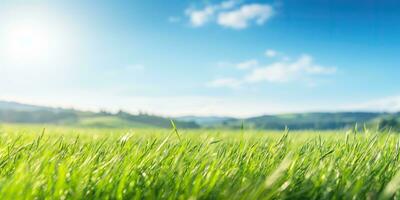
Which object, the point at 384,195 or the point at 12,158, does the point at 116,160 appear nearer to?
the point at 12,158

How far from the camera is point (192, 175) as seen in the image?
2014mm

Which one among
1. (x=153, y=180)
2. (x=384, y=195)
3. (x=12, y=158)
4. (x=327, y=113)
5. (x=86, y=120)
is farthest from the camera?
(x=327, y=113)

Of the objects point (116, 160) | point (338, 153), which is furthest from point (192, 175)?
point (338, 153)

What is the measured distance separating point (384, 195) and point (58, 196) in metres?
1.13

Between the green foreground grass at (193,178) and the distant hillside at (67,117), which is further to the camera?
the distant hillside at (67,117)

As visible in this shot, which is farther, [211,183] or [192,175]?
[192,175]

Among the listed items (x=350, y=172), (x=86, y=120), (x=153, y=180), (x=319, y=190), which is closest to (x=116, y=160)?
(x=153, y=180)

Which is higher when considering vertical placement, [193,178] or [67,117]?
[67,117]

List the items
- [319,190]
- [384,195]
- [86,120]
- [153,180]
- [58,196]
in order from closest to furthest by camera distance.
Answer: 1. [384,195]
2. [58,196]
3. [319,190]
4. [153,180]
5. [86,120]

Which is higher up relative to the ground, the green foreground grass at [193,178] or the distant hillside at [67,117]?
the distant hillside at [67,117]

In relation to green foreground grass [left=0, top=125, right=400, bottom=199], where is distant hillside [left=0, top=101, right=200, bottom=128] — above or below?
above

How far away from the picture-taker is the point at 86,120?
109m

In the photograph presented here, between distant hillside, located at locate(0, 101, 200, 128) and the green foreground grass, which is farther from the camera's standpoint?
distant hillside, located at locate(0, 101, 200, 128)

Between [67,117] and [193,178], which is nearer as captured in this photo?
[193,178]
